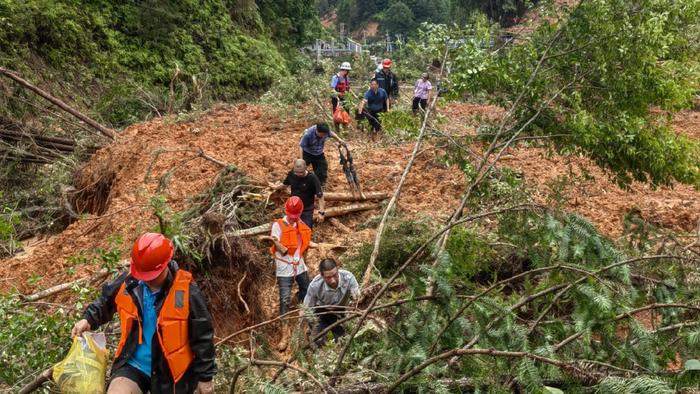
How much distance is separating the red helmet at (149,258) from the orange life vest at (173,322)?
0.11m

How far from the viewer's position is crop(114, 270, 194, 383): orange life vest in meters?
3.14

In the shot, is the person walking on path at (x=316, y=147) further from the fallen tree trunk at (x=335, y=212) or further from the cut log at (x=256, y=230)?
the cut log at (x=256, y=230)

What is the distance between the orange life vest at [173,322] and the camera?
314cm

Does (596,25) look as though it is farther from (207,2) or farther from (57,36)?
(207,2)

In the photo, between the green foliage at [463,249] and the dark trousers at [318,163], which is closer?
the green foliage at [463,249]

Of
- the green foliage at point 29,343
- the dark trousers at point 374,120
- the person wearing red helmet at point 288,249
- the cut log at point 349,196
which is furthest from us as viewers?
the dark trousers at point 374,120

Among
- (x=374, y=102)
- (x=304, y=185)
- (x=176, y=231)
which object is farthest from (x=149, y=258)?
(x=374, y=102)

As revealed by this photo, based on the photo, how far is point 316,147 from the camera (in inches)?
297

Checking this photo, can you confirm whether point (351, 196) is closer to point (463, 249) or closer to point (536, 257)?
A: point (463, 249)

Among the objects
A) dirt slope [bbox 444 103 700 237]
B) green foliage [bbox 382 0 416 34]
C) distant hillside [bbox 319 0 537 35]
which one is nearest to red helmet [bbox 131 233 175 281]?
dirt slope [bbox 444 103 700 237]

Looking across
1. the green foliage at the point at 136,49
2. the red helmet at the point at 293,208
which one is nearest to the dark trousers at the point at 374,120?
the green foliage at the point at 136,49

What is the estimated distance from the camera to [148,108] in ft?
46.7

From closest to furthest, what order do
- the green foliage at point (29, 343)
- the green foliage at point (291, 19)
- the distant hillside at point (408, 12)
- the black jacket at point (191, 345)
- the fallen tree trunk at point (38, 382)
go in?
the black jacket at point (191, 345), the fallen tree trunk at point (38, 382), the green foliage at point (29, 343), the green foliage at point (291, 19), the distant hillside at point (408, 12)

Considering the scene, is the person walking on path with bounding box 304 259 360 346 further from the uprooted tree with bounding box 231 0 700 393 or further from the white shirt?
the white shirt
